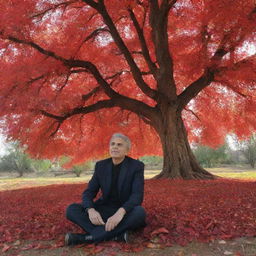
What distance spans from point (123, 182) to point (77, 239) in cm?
96

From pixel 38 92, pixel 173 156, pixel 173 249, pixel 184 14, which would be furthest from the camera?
pixel 184 14

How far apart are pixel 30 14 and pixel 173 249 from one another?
913cm

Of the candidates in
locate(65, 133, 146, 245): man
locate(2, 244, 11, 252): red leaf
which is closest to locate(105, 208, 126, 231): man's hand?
locate(65, 133, 146, 245): man

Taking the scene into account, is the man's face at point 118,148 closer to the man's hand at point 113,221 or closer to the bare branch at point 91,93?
the man's hand at point 113,221

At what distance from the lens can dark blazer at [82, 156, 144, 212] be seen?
4199 mm

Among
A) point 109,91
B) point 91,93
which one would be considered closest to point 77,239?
point 109,91

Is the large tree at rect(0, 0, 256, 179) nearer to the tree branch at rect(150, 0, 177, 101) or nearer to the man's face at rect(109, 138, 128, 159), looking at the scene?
the tree branch at rect(150, 0, 177, 101)

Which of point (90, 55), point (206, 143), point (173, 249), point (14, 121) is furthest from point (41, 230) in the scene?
point (206, 143)

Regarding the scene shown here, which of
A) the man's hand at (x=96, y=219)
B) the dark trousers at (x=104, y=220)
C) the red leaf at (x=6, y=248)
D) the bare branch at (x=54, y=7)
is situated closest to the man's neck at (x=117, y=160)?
the dark trousers at (x=104, y=220)

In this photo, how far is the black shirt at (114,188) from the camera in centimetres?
433

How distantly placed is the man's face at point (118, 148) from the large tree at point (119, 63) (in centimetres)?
657

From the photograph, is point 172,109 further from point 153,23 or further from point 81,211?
point 81,211

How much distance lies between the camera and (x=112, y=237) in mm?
3986

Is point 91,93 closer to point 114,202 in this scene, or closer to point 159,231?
point 114,202
